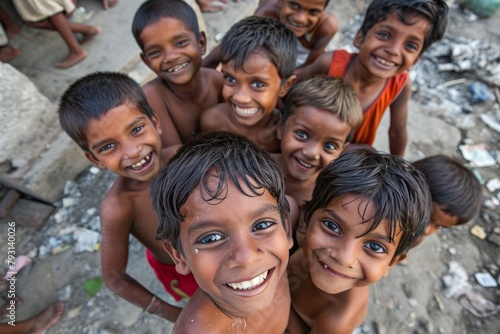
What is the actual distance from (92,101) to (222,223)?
90cm

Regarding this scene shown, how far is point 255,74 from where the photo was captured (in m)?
1.69

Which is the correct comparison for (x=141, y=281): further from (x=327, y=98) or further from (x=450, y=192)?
(x=450, y=192)

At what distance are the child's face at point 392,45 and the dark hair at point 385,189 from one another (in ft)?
2.76

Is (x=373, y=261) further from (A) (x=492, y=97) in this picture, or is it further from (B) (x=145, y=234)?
(A) (x=492, y=97)

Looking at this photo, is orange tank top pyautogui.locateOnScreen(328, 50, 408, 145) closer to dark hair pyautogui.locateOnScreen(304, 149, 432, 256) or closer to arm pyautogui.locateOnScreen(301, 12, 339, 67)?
arm pyautogui.locateOnScreen(301, 12, 339, 67)

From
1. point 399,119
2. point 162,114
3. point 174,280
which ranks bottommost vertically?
point 174,280

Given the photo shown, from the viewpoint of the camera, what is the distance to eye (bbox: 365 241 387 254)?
1153mm

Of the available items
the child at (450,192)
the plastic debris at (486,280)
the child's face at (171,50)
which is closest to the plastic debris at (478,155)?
the plastic debris at (486,280)

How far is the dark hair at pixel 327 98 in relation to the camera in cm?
157

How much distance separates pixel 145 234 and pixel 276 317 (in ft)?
2.57

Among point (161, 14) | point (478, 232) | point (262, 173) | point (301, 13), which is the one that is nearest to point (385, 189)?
point (262, 173)

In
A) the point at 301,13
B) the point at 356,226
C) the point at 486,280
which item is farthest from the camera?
the point at 486,280

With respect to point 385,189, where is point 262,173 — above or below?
above

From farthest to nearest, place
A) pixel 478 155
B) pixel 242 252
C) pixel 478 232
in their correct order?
pixel 478 155, pixel 478 232, pixel 242 252
